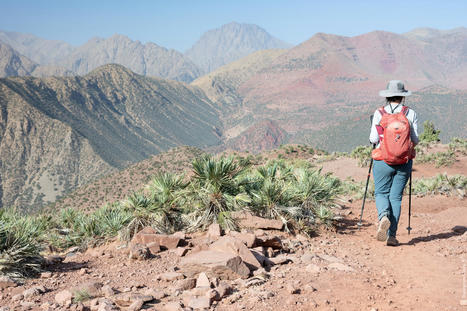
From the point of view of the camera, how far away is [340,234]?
6184 millimetres

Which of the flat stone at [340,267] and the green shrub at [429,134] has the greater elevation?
the green shrub at [429,134]

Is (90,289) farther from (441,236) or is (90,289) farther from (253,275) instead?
(441,236)

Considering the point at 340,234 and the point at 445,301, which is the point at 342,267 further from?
the point at 340,234

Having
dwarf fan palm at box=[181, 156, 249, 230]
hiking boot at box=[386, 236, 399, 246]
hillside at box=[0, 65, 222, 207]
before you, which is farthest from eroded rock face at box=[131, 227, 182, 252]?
hillside at box=[0, 65, 222, 207]

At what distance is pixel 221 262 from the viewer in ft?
12.5

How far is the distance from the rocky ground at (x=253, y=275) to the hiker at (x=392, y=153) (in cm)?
47

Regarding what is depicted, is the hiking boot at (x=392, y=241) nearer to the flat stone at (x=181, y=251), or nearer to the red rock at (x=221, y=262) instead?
the red rock at (x=221, y=262)

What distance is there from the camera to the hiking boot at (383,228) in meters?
5.12

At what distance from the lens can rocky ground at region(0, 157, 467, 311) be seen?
132 inches

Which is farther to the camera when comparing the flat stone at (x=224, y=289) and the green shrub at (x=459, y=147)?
the green shrub at (x=459, y=147)

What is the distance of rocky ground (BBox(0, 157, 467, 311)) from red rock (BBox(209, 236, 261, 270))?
1 centimetres

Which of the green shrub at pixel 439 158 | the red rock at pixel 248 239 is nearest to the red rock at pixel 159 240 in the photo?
the red rock at pixel 248 239

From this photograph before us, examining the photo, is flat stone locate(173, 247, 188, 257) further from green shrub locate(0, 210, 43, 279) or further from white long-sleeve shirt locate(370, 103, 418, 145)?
white long-sleeve shirt locate(370, 103, 418, 145)

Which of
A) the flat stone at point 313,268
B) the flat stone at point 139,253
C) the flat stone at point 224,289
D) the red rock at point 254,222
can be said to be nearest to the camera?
the flat stone at point 224,289
